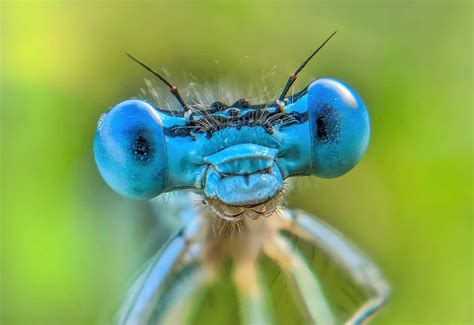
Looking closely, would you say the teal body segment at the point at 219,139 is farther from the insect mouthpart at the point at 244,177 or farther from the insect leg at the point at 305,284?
the insect leg at the point at 305,284

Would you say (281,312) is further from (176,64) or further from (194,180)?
(176,64)

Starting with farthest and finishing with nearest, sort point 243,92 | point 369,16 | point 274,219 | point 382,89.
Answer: point 369,16
point 382,89
point 274,219
point 243,92

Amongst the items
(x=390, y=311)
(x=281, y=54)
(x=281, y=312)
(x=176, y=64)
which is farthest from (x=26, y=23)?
(x=390, y=311)

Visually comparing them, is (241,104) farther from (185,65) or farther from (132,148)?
(185,65)

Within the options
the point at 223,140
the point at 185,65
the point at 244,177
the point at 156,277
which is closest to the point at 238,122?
the point at 223,140

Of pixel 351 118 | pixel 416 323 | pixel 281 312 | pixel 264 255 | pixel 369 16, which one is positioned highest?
pixel 369 16
